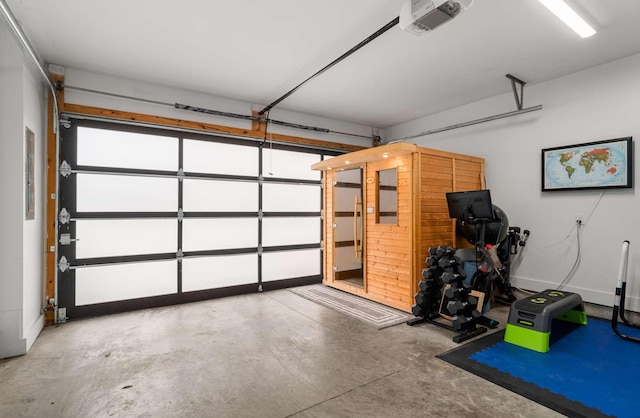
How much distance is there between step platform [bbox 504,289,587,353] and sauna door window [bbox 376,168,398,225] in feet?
6.52

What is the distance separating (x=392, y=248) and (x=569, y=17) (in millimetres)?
3394

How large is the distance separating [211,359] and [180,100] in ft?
13.1

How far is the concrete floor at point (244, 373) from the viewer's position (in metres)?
2.37

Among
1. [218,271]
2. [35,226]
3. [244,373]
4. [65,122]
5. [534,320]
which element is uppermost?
[65,122]

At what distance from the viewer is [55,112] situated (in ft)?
13.6

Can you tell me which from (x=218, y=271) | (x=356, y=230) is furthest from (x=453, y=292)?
(x=218, y=271)

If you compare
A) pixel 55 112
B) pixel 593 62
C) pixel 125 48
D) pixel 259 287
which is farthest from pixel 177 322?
pixel 593 62

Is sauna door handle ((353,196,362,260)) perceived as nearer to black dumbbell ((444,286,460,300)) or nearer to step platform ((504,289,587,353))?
black dumbbell ((444,286,460,300))

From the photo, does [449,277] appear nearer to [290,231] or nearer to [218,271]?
[290,231]

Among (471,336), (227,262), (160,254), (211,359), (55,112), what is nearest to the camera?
(211,359)

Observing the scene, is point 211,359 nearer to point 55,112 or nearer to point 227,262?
point 227,262

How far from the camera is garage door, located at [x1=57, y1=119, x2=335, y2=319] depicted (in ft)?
14.6

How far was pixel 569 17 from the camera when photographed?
3094mm

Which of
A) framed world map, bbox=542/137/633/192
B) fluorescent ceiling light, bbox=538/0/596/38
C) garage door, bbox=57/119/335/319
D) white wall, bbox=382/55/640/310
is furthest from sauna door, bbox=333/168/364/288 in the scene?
fluorescent ceiling light, bbox=538/0/596/38
